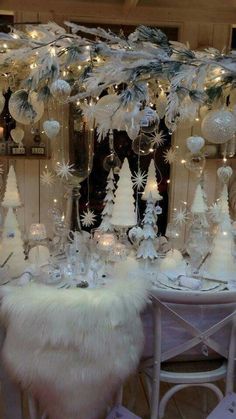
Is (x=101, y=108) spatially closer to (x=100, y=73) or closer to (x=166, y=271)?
(x=100, y=73)

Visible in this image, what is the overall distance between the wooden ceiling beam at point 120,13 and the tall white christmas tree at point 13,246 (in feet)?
6.75

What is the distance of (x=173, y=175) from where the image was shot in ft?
12.3

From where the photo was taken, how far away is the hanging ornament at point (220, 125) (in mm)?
1762

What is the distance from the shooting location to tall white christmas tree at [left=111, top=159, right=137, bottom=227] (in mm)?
2008

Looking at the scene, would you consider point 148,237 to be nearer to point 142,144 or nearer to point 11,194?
point 142,144

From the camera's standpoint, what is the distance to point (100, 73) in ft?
4.78

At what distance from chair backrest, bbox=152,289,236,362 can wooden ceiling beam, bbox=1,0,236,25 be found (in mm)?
2685

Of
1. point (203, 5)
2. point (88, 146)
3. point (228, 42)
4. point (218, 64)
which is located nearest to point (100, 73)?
point (218, 64)

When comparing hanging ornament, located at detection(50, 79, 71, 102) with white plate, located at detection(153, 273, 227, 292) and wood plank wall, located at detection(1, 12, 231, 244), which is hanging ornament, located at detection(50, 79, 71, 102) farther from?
wood plank wall, located at detection(1, 12, 231, 244)

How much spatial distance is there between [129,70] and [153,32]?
0.69 ft

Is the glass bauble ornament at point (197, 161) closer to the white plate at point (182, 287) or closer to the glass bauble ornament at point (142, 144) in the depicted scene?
the glass bauble ornament at point (142, 144)

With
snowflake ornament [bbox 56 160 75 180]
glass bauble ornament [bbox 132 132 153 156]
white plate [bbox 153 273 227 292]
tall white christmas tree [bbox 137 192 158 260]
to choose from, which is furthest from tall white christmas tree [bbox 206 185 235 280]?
snowflake ornament [bbox 56 160 75 180]

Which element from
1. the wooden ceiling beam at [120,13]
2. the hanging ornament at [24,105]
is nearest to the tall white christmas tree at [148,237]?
the hanging ornament at [24,105]

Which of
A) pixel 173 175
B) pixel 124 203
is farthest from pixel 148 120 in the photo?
pixel 173 175
